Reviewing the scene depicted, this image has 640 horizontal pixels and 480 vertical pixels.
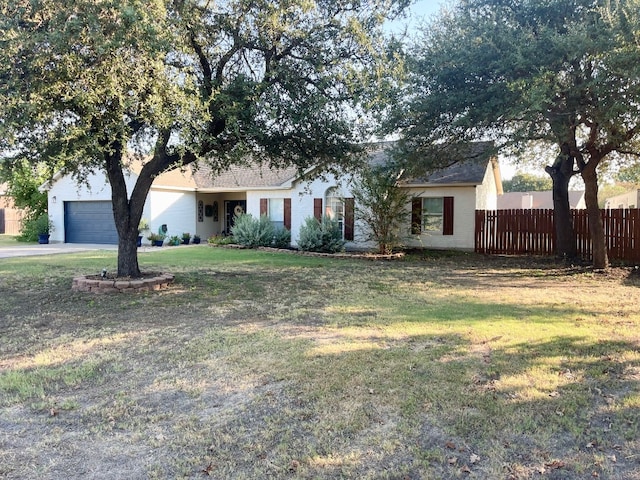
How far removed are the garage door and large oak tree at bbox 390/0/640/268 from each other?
15856 mm

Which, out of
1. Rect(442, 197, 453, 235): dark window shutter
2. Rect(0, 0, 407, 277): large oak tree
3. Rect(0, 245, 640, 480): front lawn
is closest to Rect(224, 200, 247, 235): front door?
Rect(442, 197, 453, 235): dark window shutter

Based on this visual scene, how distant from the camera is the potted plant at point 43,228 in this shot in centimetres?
2227

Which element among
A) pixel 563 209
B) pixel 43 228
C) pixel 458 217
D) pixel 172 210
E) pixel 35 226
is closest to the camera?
pixel 563 209

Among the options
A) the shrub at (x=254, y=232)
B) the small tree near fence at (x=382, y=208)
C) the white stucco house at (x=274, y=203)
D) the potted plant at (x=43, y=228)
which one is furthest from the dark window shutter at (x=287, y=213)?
the potted plant at (x=43, y=228)

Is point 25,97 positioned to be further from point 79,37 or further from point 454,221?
point 454,221

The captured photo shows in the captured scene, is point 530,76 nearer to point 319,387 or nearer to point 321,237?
point 319,387

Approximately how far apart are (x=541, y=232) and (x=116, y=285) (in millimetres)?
14330

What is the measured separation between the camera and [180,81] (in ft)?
24.8

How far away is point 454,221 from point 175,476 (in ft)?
54.7

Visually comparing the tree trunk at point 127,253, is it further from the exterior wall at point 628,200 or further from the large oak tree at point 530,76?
the exterior wall at point 628,200

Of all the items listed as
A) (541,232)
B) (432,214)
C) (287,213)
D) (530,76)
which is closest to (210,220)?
(287,213)

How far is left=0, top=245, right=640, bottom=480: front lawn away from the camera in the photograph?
3.12 metres

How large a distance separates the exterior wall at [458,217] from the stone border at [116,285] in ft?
37.4

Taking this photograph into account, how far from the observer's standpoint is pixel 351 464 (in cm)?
304
